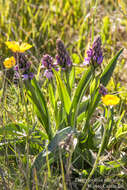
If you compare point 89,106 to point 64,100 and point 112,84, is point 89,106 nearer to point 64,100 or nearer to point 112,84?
point 64,100

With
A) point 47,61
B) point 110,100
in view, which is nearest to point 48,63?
point 47,61

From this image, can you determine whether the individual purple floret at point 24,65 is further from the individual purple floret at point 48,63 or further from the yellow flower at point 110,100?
the yellow flower at point 110,100

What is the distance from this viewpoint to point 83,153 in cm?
147

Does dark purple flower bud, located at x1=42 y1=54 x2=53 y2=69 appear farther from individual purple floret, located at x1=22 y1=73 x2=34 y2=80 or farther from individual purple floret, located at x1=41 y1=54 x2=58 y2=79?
individual purple floret, located at x1=22 y1=73 x2=34 y2=80

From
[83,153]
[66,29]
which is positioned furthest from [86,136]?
[66,29]

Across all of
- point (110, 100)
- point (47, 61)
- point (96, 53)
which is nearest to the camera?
point (110, 100)

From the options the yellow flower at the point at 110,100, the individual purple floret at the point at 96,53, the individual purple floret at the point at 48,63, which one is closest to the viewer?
the yellow flower at the point at 110,100

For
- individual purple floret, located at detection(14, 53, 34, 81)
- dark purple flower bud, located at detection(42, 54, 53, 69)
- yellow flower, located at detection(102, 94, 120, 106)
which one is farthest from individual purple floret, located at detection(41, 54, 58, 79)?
yellow flower, located at detection(102, 94, 120, 106)

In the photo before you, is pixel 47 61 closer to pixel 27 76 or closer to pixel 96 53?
pixel 27 76

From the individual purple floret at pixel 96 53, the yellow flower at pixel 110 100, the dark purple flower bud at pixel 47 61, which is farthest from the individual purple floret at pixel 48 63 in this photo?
the yellow flower at pixel 110 100

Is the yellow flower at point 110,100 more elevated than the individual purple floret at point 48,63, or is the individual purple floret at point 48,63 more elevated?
the individual purple floret at point 48,63

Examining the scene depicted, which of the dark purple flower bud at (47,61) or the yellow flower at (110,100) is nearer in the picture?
the yellow flower at (110,100)

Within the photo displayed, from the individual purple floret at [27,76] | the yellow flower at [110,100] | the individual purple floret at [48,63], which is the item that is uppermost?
the individual purple floret at [48,63]

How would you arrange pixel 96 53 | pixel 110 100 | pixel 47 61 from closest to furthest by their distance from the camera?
pixel 110 100 → pixel 96 53 → pixel 47 61
